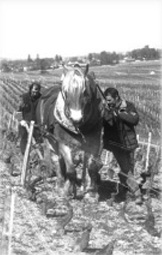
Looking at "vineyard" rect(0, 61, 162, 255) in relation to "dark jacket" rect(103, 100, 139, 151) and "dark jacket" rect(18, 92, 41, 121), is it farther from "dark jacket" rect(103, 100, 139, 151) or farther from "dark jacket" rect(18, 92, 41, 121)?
"dark jacket" rect(18, 92, 41, 121)

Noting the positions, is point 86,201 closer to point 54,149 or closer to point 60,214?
Result: point 60,214

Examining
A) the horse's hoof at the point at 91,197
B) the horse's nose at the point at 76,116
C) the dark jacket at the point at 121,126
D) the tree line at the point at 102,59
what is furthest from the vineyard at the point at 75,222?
the tree line at the point at 102,59

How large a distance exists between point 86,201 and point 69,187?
0.32 meters

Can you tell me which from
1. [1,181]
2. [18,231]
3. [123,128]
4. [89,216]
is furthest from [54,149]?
[18,231]

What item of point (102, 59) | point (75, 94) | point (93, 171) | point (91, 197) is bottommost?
point (91, 197)

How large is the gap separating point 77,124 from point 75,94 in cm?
39

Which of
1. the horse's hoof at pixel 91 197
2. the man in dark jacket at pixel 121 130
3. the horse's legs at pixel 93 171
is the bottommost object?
the horse's hoof at pixel 91 197

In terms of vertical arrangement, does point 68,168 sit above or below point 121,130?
below

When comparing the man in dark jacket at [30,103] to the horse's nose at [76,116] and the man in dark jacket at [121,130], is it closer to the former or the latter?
the man in dark jacket at [121,130]

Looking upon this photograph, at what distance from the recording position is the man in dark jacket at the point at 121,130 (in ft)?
21.5

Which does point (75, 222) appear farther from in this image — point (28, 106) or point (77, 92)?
point (28, 106)

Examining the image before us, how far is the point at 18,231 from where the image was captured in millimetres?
5254

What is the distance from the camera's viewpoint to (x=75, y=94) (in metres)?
6.20

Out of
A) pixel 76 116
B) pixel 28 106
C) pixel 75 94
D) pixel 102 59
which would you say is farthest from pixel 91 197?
pixel 102 59
